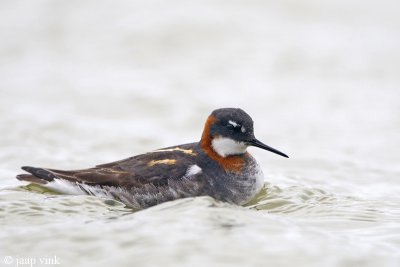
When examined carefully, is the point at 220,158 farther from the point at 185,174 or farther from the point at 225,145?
the point at 185,174

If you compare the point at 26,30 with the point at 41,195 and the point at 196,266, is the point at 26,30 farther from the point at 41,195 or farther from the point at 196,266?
the point at 196,266

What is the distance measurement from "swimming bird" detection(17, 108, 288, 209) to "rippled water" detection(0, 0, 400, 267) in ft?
0.82

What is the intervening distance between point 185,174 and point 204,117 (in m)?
5.62

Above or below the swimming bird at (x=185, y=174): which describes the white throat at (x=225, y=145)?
above

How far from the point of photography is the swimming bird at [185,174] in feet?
29.9

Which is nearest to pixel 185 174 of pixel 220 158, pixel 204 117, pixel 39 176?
pixel 220 158

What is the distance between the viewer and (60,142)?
12.9 m

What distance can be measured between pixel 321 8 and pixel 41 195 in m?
11.8

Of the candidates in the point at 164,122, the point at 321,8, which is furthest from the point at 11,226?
the point at 321,8

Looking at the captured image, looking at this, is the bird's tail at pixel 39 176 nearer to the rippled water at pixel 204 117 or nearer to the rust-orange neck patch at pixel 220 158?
the rippled water at pixel 204 117

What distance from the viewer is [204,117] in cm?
1470

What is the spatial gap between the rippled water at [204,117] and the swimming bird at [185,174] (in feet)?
0.82

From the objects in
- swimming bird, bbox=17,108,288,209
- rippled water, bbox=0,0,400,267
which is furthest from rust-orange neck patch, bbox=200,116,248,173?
rippled water, bbox=0,0,400,267

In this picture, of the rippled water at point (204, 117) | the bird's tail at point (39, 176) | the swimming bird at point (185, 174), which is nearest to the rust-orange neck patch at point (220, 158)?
the swimming bird at point (185, 174)
